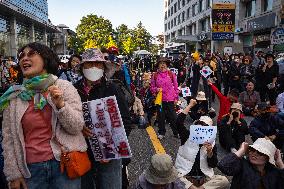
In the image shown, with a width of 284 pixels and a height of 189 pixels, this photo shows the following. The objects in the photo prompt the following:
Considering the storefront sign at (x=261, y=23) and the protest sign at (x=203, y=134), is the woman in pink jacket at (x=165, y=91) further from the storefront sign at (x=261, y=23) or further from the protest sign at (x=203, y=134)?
the storefront sign at (x=261, y=23)

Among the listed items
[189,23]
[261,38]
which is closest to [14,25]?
[261,38]

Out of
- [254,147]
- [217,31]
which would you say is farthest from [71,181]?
[217,31]

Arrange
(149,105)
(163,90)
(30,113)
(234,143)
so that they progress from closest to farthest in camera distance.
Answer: (30,113) → (234,143) → (163,90) → (149,105)

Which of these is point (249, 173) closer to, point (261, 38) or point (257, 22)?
point (261, 38)

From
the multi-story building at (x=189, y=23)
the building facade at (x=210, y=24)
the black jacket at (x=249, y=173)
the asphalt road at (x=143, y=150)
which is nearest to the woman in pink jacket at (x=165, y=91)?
the asphalt road at (x=143, y=150)

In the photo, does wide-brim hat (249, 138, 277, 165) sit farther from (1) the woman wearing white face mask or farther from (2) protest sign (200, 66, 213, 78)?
(2) protest sign (200, 66, 213, 78)

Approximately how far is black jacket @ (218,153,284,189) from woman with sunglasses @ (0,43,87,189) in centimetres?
179

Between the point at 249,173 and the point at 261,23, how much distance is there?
82.5 ft

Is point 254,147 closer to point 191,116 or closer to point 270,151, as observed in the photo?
point 270,151

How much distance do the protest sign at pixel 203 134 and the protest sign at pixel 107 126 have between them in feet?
5.58

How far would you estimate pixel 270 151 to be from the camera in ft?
11.4

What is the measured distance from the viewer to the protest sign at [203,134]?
4172 mm

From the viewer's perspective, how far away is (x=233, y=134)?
6250mm

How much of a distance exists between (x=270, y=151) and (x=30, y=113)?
2328 millimetres
